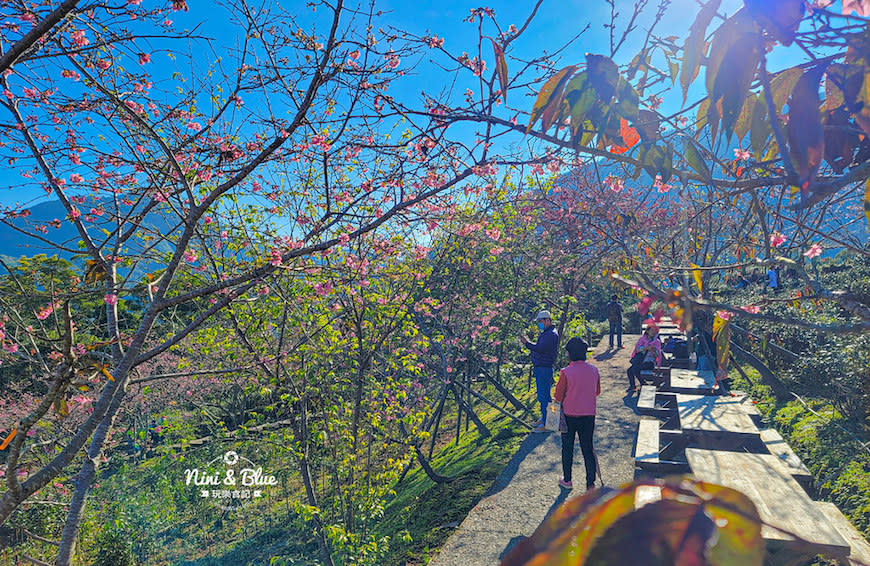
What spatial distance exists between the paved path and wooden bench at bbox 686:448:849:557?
3.17 ft

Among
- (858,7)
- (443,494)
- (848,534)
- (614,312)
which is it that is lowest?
(443,494)

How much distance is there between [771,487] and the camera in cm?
319

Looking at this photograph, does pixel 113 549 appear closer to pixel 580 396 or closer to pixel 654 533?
pixel 580 396

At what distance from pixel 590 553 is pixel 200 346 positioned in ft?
18.2

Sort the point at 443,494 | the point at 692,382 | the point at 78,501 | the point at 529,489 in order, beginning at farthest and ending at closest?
1. the point at 692,382
2. the point at 443,494
3. the point at 529,489
4. the point at 78,501

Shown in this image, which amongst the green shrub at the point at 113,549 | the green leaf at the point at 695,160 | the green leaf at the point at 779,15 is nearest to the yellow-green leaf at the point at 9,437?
the green leaf at the point at 695,160

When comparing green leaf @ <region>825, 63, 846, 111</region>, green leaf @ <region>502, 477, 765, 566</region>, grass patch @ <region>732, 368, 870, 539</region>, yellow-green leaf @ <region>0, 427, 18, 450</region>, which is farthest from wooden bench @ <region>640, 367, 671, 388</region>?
green leaf @ <region>502, 477, 765, 566</region>

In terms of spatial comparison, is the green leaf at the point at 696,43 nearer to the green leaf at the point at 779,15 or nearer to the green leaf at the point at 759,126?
the green leaf at the point at 779,15

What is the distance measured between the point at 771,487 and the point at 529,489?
103 inches

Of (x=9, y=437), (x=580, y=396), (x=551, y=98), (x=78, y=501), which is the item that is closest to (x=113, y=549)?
(x=78, y=501)

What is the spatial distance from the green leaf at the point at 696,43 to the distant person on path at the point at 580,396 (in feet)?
13.0

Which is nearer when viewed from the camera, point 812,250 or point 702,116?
point 702,116

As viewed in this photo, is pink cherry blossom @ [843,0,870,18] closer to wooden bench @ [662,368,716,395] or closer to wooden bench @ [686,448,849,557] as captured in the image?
wooden bench @ [686,448,849,557]

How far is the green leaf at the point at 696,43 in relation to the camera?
94 centimetres
